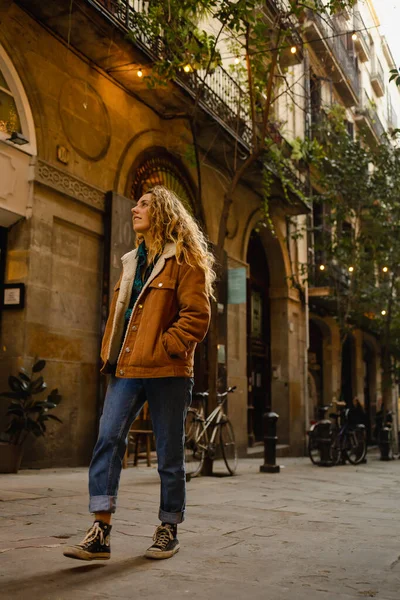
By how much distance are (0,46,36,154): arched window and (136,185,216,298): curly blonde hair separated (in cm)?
530

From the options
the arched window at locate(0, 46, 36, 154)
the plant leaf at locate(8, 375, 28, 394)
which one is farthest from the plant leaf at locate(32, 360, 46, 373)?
the arched window at locate(0, 46, 36, 154)

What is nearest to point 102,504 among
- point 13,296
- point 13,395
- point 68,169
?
point 13,395

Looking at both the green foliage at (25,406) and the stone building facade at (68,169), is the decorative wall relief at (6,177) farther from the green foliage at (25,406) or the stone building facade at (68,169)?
the green foliage at (25,406)

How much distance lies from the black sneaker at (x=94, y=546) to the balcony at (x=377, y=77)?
108ft

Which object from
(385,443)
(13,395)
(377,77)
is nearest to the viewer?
(13,395)

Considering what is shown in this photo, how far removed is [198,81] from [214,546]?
9954mm

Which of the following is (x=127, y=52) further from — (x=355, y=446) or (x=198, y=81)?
(x=355, y=446)

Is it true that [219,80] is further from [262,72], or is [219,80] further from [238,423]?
[238,423]

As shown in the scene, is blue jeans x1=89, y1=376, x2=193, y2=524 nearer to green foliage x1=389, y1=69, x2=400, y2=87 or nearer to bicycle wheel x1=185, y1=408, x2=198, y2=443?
green foliage x1=389, y1=69, x2=400, y2=87

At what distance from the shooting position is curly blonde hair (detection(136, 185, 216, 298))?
11.8ft

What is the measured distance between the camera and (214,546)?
3828 mm

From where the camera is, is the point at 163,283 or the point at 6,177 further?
the point at 6,177

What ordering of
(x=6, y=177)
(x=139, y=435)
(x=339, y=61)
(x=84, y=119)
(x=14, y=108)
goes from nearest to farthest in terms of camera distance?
(x=6, y=177) < (x=14, y=108) < (x=139, y=435) < (x=84, y=119) < (x=339, y=61)

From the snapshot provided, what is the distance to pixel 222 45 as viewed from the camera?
14930 millimetres
